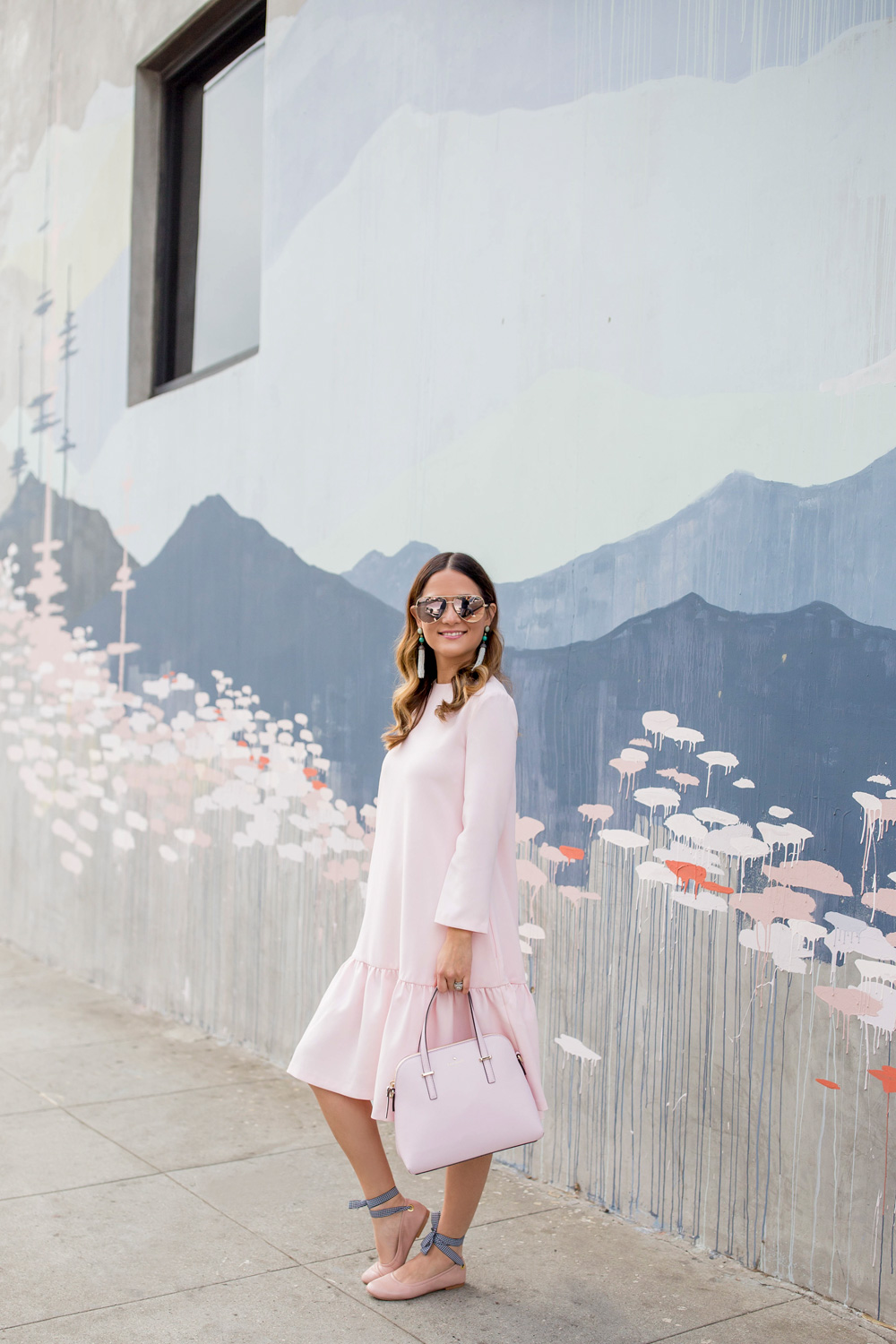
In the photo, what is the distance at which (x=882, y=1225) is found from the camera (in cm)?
282

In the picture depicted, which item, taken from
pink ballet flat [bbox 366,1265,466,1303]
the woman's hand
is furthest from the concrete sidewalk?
the woman's hand

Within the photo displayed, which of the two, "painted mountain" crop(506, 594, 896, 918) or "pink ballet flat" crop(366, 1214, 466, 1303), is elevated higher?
"painted mountain" crop(506, 594, 896, 918)

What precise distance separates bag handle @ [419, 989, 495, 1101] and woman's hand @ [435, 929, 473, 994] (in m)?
0.04

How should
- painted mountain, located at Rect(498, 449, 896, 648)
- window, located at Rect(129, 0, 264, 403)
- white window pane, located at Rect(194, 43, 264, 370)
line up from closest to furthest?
painted mountain, located at Rect(498, 449, 896, 648) → white window pane, located at Rect(194, 43, 264, 370) → window, located at Rect(129, 0, 264, 403)

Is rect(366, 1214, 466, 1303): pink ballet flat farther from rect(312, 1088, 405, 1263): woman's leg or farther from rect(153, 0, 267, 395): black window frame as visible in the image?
rect(153, 0, 267, 395): black window frame

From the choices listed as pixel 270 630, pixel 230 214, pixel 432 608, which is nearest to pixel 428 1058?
pixel 432 608

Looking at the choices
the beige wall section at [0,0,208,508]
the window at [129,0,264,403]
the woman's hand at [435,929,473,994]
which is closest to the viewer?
the woman's hand at [435,929,473,994]

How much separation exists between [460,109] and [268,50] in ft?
4.94

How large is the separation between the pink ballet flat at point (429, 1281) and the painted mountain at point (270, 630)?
6.09 feet

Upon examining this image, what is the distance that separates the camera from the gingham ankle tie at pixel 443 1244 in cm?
296

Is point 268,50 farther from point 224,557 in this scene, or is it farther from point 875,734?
point 875,734

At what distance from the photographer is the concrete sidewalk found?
279 centimetres

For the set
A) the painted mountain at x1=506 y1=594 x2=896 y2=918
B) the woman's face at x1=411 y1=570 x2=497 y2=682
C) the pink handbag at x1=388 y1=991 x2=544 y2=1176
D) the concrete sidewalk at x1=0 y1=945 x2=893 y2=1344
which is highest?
the woman's face at x1=411 y1=570 x2=497 y2=682

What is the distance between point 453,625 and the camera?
295 cm
